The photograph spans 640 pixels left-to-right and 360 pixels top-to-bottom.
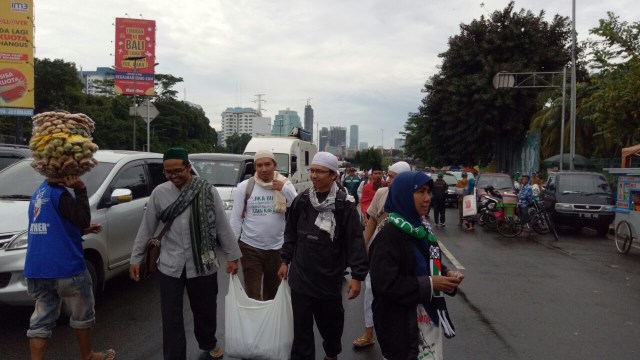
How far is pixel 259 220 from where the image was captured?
482 cm

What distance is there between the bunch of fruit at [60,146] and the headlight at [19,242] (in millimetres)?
1282

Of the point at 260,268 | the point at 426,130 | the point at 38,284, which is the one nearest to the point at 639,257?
the point at 260,268

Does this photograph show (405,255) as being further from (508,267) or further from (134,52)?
(134,52)

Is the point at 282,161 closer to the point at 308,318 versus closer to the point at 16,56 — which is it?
the point at 308,318

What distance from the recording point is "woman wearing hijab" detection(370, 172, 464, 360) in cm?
274

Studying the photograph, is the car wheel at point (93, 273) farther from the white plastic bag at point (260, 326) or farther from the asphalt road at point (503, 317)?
the white plastic bag at point (260, 326)

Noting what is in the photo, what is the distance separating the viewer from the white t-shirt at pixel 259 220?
4.79 meters

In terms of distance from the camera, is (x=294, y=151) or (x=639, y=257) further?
(x=294, y=151)

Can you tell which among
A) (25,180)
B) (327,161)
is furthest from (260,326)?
(25,180)

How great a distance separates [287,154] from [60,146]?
1421 centimetres

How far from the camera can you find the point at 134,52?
40.8 m

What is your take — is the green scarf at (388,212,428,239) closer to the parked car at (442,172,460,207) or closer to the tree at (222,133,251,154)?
the parked car at (442,172,460,207)

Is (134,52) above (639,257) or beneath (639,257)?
above

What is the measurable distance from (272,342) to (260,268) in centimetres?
110
